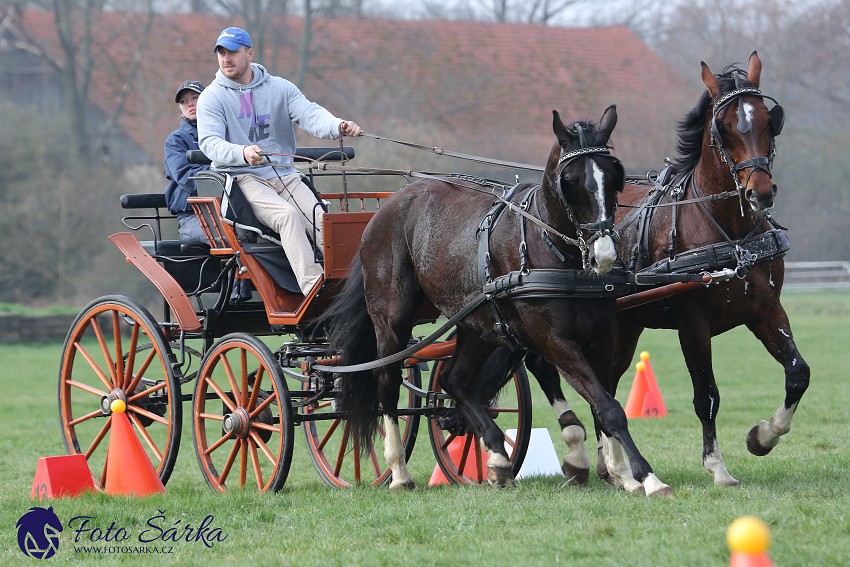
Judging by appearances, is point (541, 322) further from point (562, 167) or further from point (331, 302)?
point (331, 302)

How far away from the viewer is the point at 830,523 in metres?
4.79

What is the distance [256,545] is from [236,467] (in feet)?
13.3

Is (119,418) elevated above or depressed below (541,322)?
below

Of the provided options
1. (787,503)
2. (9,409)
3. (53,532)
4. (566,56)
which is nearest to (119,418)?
(53,532)

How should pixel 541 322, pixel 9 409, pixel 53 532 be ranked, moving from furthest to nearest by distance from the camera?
pixel 9 409 < pixel 541 322 < pixel 53 532

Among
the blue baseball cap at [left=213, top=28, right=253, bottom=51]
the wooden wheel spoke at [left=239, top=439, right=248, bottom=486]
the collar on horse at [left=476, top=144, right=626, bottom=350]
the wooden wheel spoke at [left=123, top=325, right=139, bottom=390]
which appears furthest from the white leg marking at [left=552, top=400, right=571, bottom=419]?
the blue baseball cap at [left=213, top=28, right=253, bottom=51]

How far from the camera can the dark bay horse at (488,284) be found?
18.3ft

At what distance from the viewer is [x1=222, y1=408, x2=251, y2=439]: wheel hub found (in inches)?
267

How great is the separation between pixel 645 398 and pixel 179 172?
16.5 ft

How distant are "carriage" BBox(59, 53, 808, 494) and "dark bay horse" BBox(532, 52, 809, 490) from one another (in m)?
0.01

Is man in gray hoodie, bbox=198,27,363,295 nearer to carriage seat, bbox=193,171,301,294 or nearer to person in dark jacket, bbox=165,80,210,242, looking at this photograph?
carriage seat, bbox=193,171,301,294

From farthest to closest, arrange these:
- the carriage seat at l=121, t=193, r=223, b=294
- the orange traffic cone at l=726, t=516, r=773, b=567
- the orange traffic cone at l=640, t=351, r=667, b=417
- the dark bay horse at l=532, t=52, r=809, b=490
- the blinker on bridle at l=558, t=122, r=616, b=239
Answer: the orange traffic cone at l=640, t=351, r=667, b=417
the carriage seat at l=121, t=193, r=223, b=294
the dark bay horse at l=532, t=52, r=809, b=490
the blinker on bridle at l=558, t=122, r=616, b=239
the orange traffic cone at l=726, t=516, r=773, b=567

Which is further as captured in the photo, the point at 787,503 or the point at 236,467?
the point at 236,467

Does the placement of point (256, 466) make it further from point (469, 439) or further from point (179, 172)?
point (179, 172)
